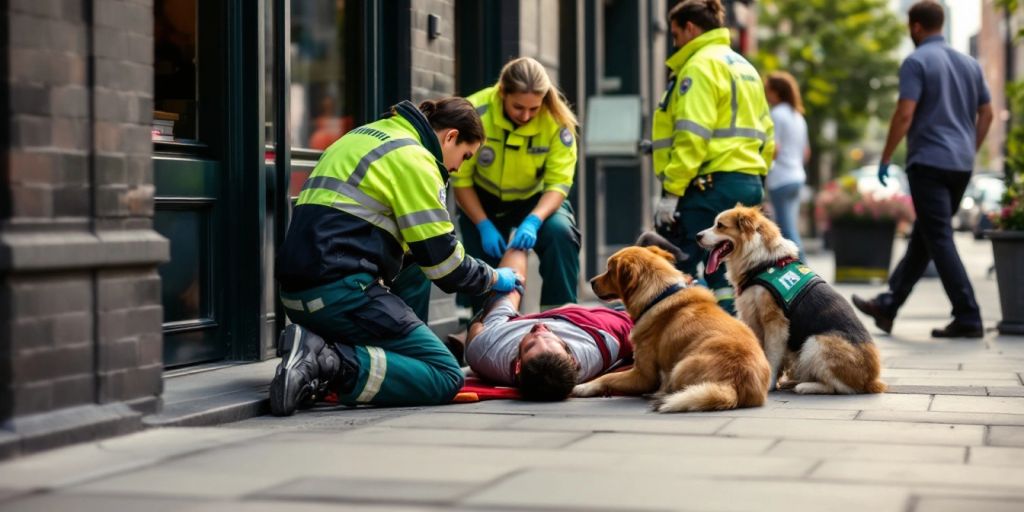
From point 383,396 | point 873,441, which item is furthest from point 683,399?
point 383,396

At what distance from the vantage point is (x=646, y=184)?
1576 centimetres

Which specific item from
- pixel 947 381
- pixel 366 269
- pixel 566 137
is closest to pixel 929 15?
pixel 566 137

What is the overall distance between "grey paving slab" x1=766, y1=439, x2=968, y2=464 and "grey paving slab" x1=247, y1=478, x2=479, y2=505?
1.29m

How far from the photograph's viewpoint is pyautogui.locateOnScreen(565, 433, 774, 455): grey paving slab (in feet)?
16.4

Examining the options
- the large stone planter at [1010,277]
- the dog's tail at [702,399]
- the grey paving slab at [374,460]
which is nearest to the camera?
the grey paving slab at [374,460]

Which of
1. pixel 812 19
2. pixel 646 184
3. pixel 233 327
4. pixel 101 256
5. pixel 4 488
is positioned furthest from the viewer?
pixel 812 19

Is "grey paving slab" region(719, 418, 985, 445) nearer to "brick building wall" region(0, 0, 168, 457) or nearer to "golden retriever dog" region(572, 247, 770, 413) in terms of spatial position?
"golden retriever dog" region(572, 247, 770, 413)

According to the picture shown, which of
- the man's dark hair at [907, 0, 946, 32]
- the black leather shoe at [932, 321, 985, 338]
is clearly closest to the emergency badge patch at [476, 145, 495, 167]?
the man's dark hair at [907, 0, 946, 32]

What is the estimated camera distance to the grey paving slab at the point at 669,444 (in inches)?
197

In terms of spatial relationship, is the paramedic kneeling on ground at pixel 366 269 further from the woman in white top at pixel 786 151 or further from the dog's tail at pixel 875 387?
the woman in white top at pixel 786 151

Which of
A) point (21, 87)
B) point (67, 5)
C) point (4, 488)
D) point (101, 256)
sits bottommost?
point (4, 488)

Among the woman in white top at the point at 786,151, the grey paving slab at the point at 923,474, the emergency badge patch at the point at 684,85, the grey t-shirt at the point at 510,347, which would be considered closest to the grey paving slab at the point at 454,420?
the grey t-shirt at the point at 510,347

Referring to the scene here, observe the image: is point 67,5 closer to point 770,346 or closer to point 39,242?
point 39,242

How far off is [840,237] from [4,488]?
13.5 metres
